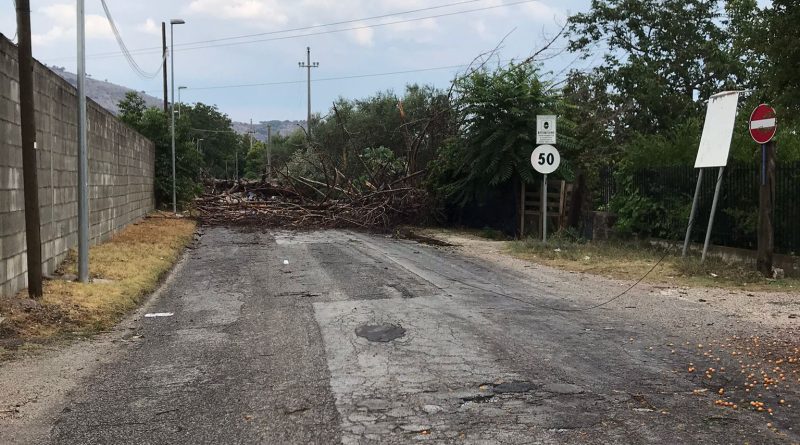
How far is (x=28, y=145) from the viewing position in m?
8.07

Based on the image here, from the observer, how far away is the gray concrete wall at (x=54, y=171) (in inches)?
319

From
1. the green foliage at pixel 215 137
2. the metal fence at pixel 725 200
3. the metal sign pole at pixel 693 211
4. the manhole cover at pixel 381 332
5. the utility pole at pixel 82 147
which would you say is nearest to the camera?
the manhole cover at pixel 381 332

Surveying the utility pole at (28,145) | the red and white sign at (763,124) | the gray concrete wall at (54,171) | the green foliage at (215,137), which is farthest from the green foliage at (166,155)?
the green foliage at (215,137)

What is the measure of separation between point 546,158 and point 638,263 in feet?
13.5

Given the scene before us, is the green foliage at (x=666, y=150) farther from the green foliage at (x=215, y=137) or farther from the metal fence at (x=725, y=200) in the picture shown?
the green foliage at (x=215, y=137)

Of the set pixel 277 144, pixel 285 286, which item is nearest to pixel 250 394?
pixel 285 286

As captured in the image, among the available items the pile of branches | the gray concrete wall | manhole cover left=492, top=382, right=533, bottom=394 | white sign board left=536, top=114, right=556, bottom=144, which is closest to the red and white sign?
white sign board left=536, top=114, right=556, bottom=144

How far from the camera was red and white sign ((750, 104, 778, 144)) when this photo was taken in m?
10.2

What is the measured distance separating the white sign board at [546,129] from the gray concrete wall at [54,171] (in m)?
10.2

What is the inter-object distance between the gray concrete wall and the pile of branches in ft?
19.2

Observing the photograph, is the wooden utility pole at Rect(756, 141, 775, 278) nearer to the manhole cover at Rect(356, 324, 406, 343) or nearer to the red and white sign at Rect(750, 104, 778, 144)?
the red and white sign at Rect(750, 104, 778, 144)

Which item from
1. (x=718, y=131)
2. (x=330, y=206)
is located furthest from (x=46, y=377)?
(x=330, y=206)

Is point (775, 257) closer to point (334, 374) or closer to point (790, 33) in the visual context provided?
point (790, 33)

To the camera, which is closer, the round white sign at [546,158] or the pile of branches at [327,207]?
the round white sign at [546,158]
